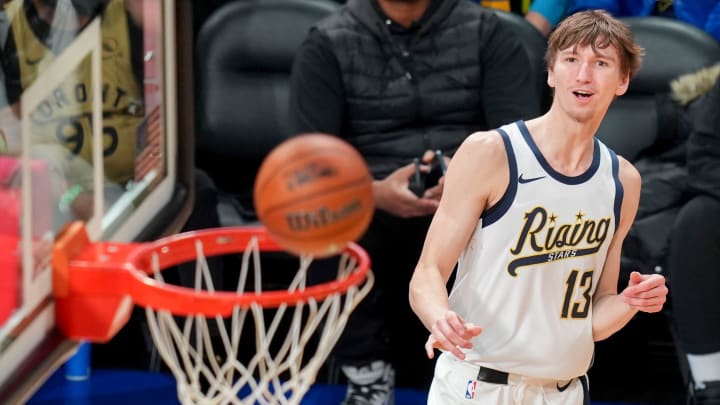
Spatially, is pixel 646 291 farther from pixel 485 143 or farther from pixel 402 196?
pixel 402 196

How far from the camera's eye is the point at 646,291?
2.83 meters

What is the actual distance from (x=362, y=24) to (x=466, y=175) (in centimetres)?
167

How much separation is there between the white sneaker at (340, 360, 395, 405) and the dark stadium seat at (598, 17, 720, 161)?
137 centimetres

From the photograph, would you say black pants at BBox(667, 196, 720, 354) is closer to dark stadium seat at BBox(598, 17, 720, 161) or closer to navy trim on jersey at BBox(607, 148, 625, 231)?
dark stadium seat at BBox(598, 17, 720, 161)

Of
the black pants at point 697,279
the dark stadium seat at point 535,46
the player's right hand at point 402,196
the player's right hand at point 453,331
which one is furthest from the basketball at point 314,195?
the dark stadium seat at point 535,46

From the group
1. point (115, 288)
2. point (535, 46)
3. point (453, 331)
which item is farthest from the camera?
point (535, 46)

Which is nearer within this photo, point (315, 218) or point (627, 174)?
point (315, 218)

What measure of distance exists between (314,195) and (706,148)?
233 centimetres

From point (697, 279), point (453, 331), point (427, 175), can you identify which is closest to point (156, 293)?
point (453, 331)

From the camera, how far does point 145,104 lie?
12.5ft

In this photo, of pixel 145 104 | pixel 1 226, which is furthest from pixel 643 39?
pixel 1 226

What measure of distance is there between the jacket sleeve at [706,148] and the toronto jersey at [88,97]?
1.93 metres

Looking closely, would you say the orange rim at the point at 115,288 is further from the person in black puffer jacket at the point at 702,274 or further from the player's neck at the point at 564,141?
the person in black puffer jacket at the point at 702,274

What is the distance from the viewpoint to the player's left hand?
2.82 meters
